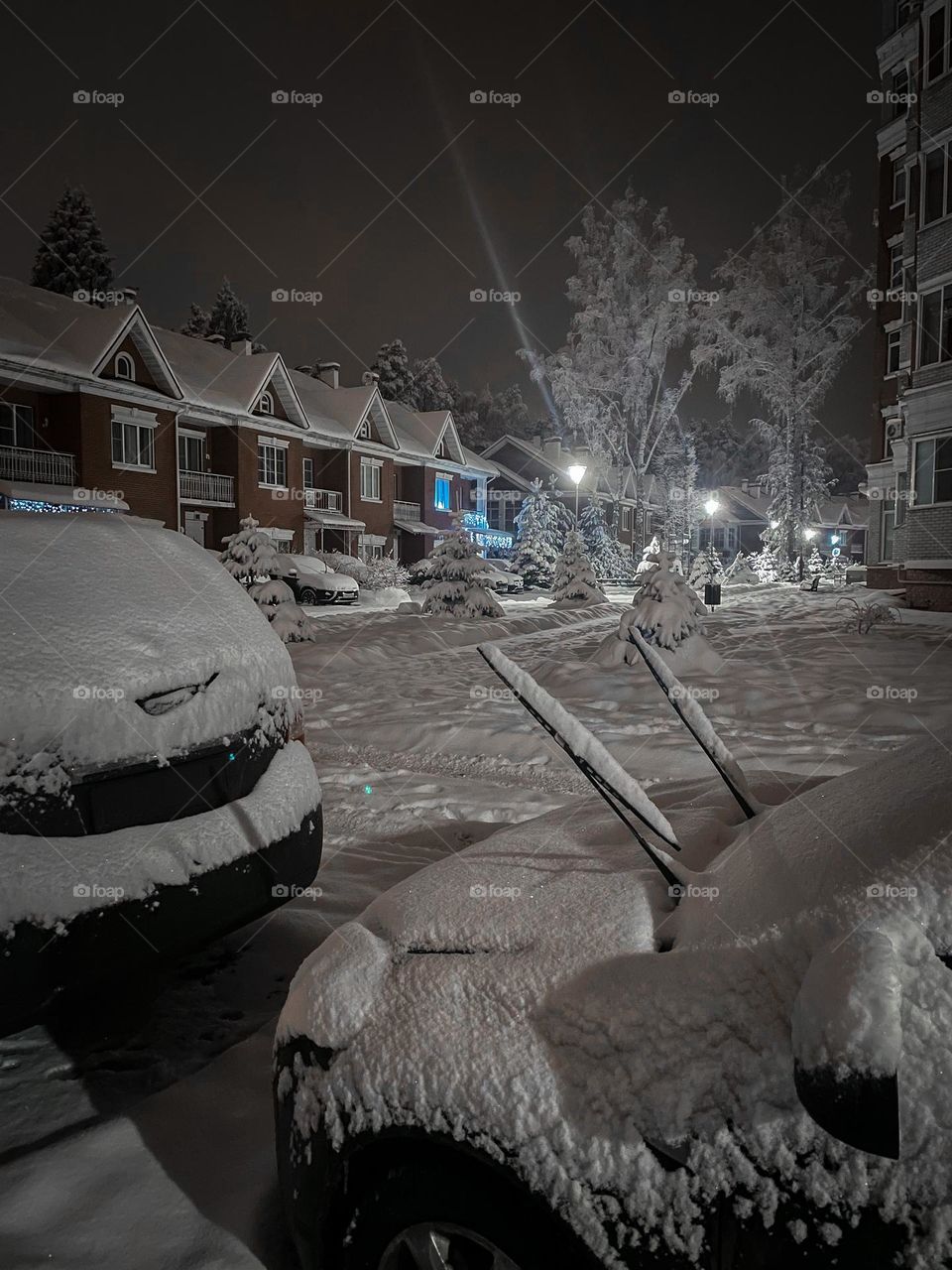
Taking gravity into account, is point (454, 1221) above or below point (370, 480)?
below

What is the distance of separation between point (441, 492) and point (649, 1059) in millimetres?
44384

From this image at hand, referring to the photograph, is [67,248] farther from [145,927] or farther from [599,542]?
[145,927]

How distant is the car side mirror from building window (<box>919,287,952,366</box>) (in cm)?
2109

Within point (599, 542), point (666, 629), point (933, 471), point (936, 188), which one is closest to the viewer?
point (666, 629)

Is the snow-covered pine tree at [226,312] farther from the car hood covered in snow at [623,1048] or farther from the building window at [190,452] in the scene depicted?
the car hood covered in snow at [623,1048]

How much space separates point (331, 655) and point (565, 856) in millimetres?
11558

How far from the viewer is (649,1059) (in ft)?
4.64

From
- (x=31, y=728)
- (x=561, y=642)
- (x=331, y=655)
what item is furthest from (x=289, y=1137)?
(x=561, y=642)

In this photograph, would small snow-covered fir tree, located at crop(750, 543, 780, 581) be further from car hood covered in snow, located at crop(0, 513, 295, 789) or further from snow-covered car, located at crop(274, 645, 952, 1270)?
snow-covered car, located at crop(274, 645, 952, 1270)

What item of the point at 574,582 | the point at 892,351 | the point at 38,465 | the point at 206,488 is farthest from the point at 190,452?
the point at 892,351

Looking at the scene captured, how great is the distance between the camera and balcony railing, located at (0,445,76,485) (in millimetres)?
23891

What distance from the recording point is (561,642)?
49.3 feet

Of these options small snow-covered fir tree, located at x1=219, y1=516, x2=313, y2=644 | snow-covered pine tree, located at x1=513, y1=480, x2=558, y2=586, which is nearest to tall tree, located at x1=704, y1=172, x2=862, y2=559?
snow-covered pine tree, located at x1=513, y1=480, x2=558, y2=586

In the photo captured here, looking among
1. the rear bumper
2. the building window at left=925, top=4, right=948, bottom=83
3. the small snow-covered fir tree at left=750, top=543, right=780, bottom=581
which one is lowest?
the rear bumper
